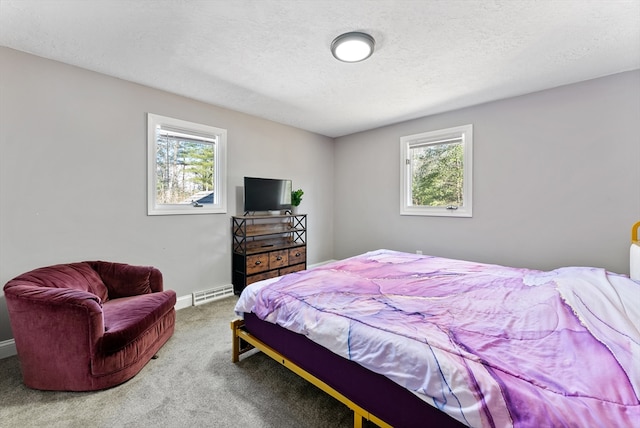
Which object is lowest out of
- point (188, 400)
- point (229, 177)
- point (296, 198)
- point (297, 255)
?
point (188, 400)

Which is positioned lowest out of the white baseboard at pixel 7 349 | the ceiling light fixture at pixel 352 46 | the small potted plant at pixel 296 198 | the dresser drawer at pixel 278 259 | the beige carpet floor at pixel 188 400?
the beige carpet floor at pixel 188 400

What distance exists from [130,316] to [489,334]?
2.32 m

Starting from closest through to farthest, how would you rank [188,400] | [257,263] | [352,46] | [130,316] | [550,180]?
[188,400]
[130,316]
[352,46]
[550,180]
[257,263]

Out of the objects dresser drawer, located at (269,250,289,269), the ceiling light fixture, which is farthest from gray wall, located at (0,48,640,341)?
the ceiling light fixture

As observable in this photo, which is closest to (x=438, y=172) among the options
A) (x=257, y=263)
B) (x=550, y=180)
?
(x=550, y=180)

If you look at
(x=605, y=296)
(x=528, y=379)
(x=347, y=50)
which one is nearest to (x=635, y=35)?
(x=605, y=296)

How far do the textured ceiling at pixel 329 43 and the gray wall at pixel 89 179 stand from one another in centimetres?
24

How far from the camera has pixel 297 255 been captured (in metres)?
4.12

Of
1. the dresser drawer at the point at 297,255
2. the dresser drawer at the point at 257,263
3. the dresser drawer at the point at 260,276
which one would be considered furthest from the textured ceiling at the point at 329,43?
the dresser drawer at the point at 260,276

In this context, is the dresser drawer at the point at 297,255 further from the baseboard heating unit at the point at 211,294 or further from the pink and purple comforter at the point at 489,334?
the pink and purple comforter at the point at 489,334

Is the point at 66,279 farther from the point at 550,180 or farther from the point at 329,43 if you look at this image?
the point at 550,180

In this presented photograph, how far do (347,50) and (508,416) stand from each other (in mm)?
2401

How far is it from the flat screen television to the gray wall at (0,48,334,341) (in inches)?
8.7

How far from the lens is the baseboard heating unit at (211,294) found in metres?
3.26
